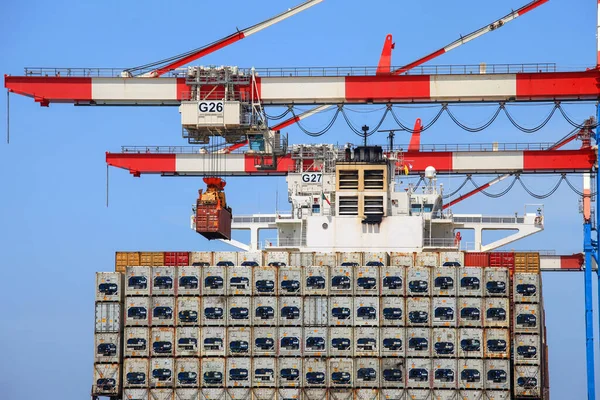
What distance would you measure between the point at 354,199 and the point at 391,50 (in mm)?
17647

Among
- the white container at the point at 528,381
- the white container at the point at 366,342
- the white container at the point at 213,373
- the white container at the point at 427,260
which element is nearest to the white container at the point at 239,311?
the white container at the point at 213,373

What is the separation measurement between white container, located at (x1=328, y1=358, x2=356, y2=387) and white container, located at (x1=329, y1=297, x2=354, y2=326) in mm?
1688

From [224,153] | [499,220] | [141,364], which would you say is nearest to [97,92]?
[141,364]

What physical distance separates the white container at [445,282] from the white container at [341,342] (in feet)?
13.6

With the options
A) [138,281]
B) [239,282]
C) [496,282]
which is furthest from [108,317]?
[496,282]

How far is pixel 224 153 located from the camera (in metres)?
79.5

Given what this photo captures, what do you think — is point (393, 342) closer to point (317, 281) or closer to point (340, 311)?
point (340, 311)

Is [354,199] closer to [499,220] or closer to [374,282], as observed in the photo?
[374,282]

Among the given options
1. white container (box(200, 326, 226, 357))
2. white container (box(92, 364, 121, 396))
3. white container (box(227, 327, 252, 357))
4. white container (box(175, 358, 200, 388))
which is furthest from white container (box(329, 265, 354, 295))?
white container (box(92, 364, 121, 396))

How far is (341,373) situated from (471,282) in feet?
22.5

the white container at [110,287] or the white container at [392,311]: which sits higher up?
the white container at [110,287]

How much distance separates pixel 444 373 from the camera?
51938 millimetres

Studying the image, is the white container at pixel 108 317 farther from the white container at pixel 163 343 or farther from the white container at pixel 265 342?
the white container at pixel 265 342

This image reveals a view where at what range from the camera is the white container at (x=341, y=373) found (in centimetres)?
5194
